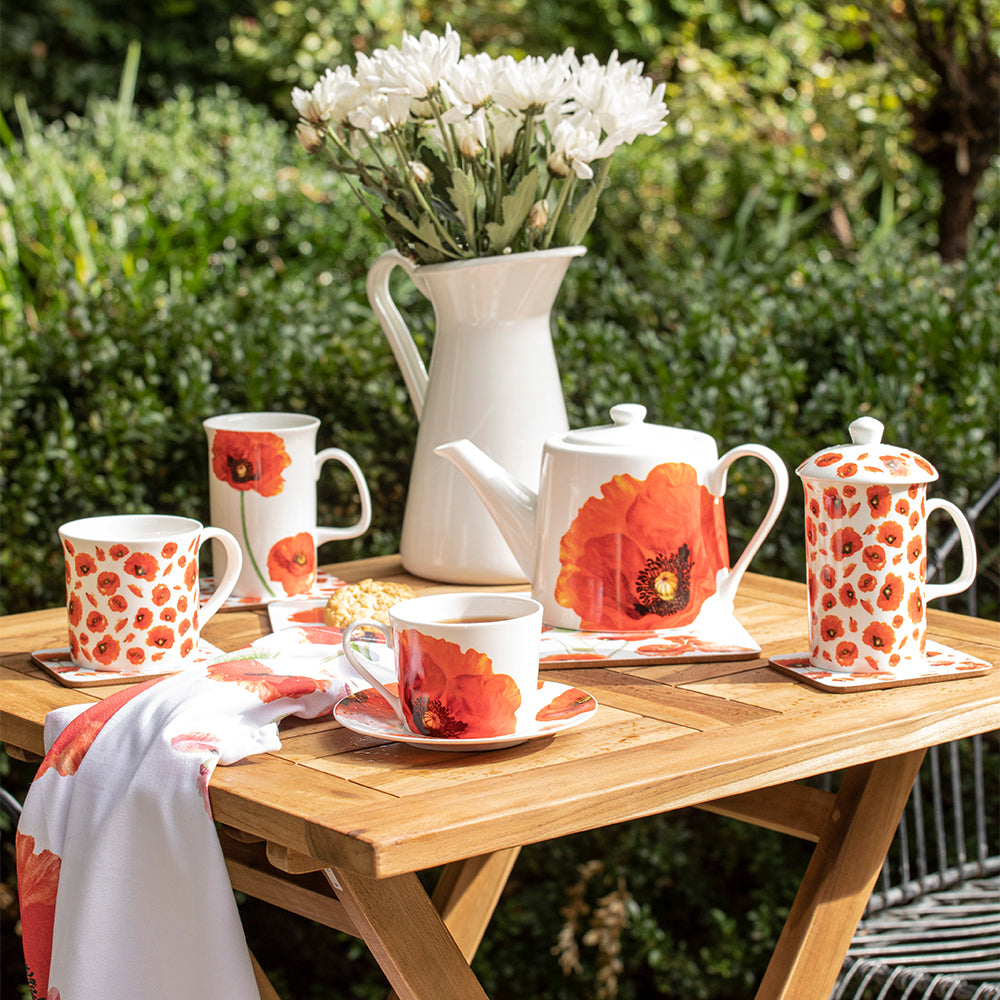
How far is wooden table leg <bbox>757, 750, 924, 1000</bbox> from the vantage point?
4.59 ft

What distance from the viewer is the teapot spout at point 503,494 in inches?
61.8

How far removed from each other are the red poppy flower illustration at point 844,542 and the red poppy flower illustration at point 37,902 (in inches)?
31.2

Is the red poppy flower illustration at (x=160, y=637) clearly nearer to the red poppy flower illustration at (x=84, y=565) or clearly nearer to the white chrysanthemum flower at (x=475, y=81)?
the red poppy flower illustration at (x=84, y=565)

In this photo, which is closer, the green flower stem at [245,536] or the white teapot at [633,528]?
the white teapot at [633,528]

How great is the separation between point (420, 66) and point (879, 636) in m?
0.82

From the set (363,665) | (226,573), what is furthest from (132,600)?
(363,665)

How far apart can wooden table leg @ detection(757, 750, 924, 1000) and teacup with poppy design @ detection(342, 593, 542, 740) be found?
0.46m

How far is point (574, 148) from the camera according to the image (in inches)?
61.8

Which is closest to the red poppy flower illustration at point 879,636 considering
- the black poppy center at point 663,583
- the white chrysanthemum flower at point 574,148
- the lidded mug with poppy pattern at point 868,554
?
the lidded mug with poppy pattern at point 868,554

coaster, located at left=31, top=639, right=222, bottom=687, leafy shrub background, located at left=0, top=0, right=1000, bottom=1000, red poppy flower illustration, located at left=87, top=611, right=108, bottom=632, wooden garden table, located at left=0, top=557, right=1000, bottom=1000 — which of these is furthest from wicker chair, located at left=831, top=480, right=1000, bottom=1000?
red poppy flower illustration, located at left=87, top=611, right=108, bottom=632

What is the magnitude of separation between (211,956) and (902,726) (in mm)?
642

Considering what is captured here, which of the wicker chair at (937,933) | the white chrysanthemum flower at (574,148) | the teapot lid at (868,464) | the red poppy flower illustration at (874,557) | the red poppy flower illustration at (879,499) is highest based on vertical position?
the white chrysanthemum flower at (574,148)

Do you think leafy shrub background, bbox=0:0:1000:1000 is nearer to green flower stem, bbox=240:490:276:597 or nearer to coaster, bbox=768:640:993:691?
green flower stem, bbox=240:490:276:597

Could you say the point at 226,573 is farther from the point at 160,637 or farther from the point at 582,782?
the point at 582,782
